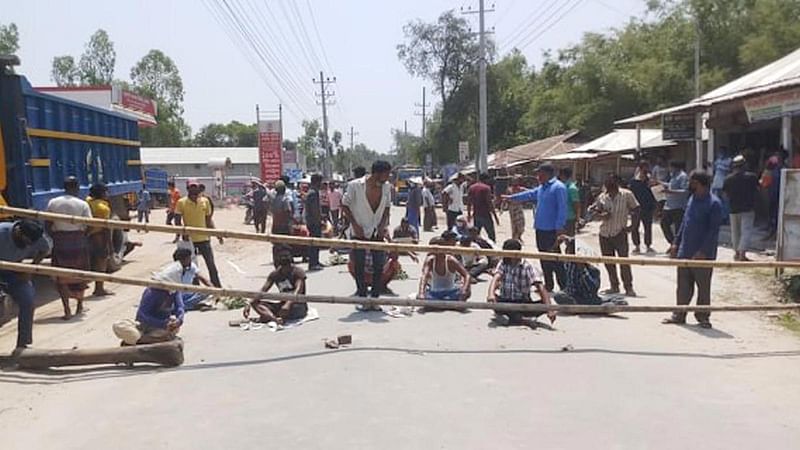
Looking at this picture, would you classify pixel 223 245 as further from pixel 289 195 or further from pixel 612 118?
pixel 612 118

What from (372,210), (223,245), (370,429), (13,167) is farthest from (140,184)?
(370,429)

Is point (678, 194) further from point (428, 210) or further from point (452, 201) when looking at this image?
point (428, 210)

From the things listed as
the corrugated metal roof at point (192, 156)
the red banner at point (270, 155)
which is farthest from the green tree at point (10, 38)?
the red banner at point (270, 155)

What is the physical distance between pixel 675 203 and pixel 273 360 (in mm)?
9878

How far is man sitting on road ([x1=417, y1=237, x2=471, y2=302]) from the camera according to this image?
9.75 m

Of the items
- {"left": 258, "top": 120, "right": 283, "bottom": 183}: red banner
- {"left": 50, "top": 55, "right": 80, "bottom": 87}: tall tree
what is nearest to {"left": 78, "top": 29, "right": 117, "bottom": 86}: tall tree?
{"left": 50, "top": 55, "right": 80, "bottom": 87}: tall tree

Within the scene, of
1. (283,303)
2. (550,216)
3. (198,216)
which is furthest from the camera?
(198,216)

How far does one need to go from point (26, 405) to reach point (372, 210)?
4.65 m

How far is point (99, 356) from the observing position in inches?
271

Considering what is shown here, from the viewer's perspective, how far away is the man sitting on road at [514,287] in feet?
28.3

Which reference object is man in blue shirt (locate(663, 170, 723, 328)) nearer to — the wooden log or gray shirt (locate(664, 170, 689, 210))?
the wooden log

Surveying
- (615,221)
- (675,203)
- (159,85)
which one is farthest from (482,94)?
(159,85)

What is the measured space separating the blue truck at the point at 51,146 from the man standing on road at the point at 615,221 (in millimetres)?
7115

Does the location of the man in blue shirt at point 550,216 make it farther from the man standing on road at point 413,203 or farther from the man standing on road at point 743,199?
the man standing on road at point 413,203
